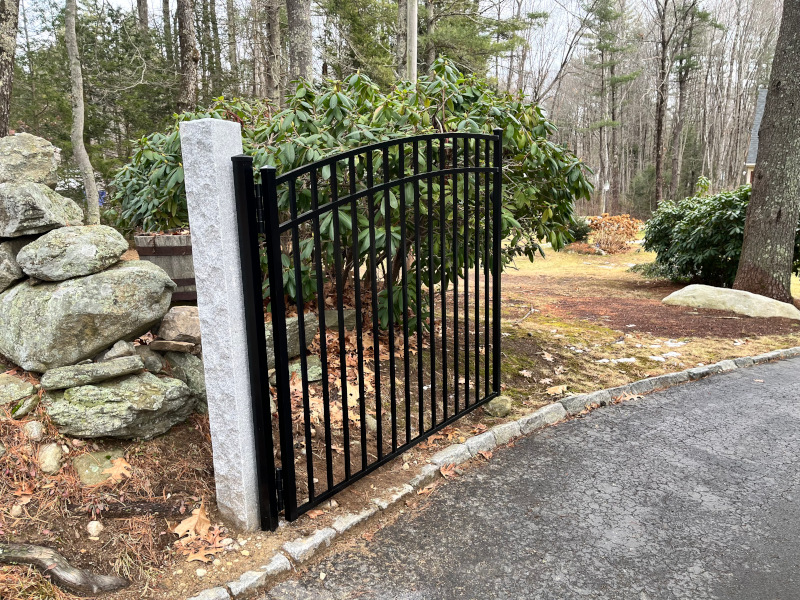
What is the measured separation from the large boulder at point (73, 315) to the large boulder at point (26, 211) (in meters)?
0.32

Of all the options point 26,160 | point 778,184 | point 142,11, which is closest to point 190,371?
point 26,160

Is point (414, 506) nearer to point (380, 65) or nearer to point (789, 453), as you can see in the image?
point (789, 453)

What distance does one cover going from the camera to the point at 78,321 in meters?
2.87

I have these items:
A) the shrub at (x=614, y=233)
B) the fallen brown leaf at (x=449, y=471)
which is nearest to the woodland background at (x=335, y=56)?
the fallen brown leaf at (x=449, y=471)

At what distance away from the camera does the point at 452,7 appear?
18.1 metres

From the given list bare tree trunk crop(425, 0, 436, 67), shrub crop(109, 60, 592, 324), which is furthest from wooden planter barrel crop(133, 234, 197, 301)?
bare tree trunk crop(425, 0, 436, 67)

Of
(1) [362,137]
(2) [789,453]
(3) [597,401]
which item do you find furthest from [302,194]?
(2) [789,453]

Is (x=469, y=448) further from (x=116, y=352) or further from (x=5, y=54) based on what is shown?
(x=5, y=54)

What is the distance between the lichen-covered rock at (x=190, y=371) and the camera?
10.7 ft

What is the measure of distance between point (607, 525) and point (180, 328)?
2783 millimetres

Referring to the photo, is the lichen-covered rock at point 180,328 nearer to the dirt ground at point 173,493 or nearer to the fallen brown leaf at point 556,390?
the dirt ground at point 173,493

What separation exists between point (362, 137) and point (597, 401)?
9.25 ft

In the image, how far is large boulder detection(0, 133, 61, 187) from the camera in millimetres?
3230

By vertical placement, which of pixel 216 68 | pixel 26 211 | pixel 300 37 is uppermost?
pixel 216 68
